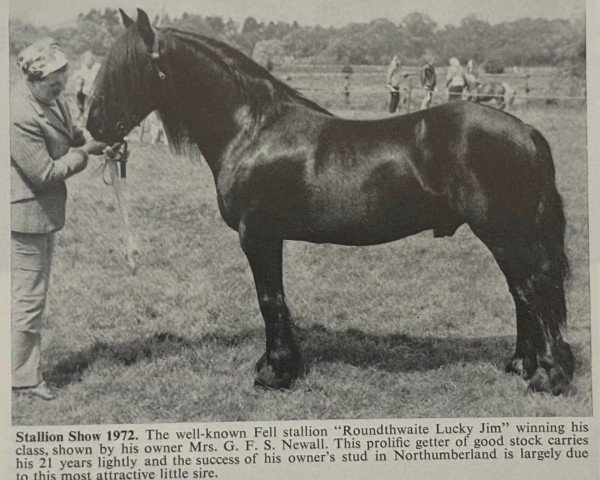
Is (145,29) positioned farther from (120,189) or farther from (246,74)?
(120,189)

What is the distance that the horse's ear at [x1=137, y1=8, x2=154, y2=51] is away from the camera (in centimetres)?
339

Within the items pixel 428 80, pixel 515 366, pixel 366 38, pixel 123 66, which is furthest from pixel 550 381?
pixel 123 66

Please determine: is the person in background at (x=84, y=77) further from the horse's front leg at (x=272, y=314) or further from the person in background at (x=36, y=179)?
the horse's front leg at (x=272, y=314)

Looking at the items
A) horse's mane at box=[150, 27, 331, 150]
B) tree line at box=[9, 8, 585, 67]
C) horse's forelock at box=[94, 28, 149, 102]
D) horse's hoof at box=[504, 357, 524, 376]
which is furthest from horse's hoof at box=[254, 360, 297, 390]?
tree line at box=[9, 8, 585, 67]

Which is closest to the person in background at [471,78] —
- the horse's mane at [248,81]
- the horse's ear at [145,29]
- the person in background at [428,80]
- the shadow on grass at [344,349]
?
the person in background at [428,80]

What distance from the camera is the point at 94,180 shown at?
448 cm

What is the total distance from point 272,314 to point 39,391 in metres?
1.32

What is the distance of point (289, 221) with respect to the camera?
140 inches

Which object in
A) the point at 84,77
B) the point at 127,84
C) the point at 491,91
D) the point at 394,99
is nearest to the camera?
the point at 127,84

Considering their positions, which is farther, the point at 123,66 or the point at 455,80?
the point at 455,80

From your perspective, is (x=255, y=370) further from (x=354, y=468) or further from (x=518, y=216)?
(x=518, y=216)

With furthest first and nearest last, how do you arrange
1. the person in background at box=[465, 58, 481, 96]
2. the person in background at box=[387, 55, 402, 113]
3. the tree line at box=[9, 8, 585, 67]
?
the person in background at box=[465, 58, 481, 96] < the person in background at box=[387, 55, 402, 113] < the tree line at box=[9, 8, 585, 67]

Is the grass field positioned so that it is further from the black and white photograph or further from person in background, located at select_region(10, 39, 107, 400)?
person in background, located at select_region(10, 39, 107, 400)

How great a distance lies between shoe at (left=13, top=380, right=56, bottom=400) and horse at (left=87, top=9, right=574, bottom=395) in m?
1.26
